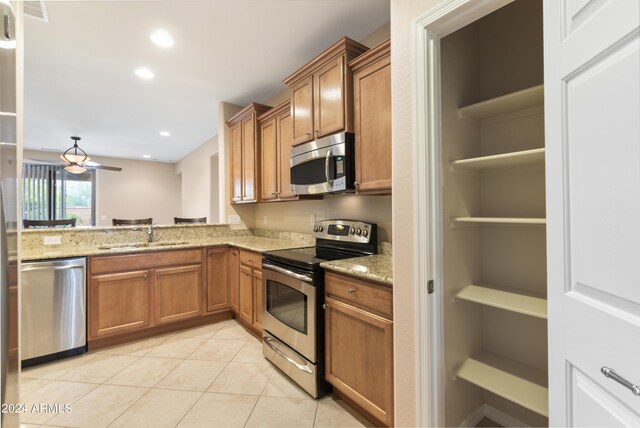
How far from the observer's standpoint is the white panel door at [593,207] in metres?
0.60

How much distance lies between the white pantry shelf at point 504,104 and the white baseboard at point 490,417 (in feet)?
5.66

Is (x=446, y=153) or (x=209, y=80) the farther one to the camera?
(x=209, y=80)

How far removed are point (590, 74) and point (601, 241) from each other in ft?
1.35

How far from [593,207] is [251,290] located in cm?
261

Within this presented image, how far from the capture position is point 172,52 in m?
2.63

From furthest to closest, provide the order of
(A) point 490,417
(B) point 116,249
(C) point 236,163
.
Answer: (C) point 236,163 → (B) point 116,249 → (A) point 490,417

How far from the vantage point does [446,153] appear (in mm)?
1529

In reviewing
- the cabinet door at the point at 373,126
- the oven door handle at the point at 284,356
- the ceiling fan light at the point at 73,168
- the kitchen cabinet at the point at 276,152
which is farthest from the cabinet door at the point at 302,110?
the ceiling fan light at the point at 73,168

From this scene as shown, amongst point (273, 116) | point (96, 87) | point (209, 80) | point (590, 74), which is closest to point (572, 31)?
point (590, 74)

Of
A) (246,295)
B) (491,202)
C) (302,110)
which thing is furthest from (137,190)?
(491,202)

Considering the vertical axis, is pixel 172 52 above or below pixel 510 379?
above

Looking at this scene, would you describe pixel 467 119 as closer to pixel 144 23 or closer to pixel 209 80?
pixel 144 23

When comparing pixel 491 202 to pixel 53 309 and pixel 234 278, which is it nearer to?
pixel 234 278

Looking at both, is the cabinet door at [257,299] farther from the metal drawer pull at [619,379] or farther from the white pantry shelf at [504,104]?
the metal drawer pull at [619,379]
